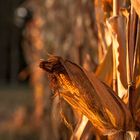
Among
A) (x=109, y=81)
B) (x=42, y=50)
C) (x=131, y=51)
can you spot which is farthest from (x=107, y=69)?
(x=42, y=50)

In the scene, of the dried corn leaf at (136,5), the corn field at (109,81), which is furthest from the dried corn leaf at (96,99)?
A: the dried corn leaf at (136,5)

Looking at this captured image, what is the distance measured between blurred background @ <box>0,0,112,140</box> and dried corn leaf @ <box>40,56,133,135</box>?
8 centimetres

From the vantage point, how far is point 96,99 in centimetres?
86

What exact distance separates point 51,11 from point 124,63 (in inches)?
93.9

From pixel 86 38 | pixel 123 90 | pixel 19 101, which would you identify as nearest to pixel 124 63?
pixel 123 90

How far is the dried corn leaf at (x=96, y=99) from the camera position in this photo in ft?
2.78

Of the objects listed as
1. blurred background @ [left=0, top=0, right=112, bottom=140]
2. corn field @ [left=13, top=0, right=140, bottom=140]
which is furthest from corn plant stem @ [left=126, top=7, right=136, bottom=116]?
blurred background @ [left=0, top=0, right=112, bottom=140]

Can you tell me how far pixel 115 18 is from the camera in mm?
942

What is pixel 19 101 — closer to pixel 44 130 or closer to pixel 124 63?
pixel 44 130

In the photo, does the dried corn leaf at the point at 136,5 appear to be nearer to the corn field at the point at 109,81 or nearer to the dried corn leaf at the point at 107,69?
the corn field at the point at 109,81

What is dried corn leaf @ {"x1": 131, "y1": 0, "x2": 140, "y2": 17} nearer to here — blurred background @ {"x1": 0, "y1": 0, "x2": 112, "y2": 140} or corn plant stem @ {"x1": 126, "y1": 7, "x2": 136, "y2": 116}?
corn plant stem @ {"x1": 126, "y1": 7, "x2": 136, "y2": 116}

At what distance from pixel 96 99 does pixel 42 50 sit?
9.53 feet

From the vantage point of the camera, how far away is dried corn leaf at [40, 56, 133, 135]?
2.78ft

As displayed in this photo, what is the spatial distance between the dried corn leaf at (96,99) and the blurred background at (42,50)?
0.08 metres
